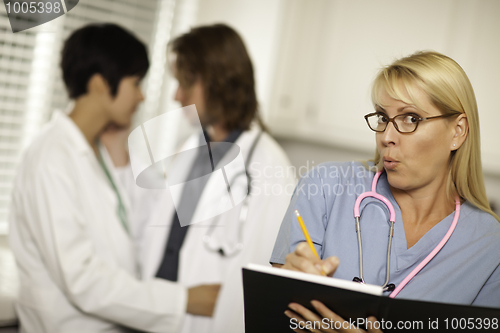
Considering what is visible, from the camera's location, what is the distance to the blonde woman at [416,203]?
2.08 ft

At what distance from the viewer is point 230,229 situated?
1.07 meters

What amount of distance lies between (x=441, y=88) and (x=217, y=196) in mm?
622

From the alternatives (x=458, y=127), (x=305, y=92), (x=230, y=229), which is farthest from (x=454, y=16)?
(x=230, y=229)

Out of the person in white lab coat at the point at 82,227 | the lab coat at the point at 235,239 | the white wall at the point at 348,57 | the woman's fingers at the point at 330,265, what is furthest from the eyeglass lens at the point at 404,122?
the person in white lab coat at the point at 82,227

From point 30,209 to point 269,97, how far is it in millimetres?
999

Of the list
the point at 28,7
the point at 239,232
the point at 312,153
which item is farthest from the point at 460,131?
the point at 28,7

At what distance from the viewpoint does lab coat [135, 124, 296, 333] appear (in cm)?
104

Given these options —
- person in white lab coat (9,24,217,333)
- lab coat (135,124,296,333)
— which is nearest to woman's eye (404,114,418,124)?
lab coat (135,124,296,333)

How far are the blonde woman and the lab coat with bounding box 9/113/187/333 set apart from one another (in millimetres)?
475

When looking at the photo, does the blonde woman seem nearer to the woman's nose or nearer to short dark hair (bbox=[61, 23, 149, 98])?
the woman's nose

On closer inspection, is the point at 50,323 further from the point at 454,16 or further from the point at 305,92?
the point at 454,16

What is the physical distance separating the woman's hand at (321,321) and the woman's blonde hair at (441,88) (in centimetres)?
30

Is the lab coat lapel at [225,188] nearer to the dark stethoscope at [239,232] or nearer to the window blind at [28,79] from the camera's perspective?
the dark stethoscope at [239,232]

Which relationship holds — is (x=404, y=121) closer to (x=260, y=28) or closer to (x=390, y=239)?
(x=390, y=239)
